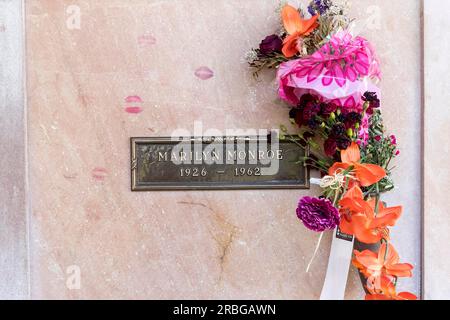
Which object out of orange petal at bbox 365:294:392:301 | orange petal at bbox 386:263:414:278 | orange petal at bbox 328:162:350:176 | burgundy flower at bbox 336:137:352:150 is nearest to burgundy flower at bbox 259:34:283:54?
burgundy flower at bbox 336:137:352:150

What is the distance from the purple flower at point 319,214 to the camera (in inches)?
91.5

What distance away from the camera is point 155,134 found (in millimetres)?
2803

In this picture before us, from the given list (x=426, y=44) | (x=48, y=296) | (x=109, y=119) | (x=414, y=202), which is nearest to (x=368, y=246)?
(x=414, y=202)

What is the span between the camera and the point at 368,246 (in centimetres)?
265

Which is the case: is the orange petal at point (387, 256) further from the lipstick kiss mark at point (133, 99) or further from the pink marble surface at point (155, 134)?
the lipstick kiss mark at point (133, 99)

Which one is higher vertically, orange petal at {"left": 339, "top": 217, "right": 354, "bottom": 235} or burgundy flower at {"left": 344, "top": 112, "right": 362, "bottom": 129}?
burgundy flower at {"left": 344, "top": 112, "right": 362, "bottom": 129}

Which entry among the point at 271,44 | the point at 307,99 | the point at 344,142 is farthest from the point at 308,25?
the point at 344,142

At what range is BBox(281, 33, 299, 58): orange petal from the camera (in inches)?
97.7

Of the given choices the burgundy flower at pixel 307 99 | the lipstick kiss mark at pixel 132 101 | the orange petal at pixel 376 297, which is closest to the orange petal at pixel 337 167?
the burgundy flower at pixel 307 99

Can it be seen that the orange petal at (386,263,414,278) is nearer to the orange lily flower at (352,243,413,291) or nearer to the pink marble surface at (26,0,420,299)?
the orange lily flower at (352,243,413,291)

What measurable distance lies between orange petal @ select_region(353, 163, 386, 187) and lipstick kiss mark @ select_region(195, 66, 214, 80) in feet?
3.62

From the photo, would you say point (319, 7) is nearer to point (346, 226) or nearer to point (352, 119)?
point (352, 119)

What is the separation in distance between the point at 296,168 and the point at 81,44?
1.66 metres

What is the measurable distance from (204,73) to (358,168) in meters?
1.17
